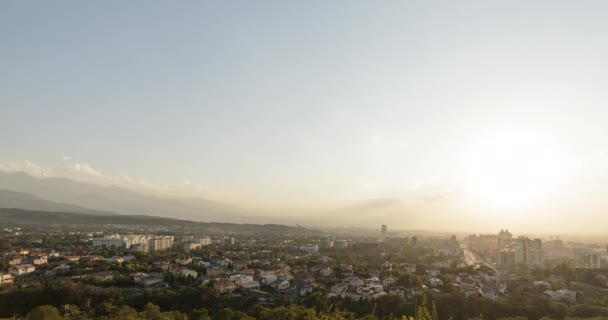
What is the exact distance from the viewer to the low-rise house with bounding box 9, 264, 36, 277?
26.1m

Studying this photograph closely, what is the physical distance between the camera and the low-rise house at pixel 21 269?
2611 centimetres

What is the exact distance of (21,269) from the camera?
2681 centimetres

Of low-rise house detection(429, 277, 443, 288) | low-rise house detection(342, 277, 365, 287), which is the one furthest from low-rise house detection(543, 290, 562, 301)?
low-rise house detection(342, 277, 365, 287)

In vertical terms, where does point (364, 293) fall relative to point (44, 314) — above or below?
below

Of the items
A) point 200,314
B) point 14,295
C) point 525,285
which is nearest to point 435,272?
point 525,285

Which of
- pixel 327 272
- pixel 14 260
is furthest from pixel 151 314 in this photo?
pixel 14 260

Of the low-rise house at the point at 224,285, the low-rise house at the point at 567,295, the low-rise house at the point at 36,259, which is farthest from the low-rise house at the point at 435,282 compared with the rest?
the low-rise house at the point at 36,259

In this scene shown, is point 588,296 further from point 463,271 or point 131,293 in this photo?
point 131,293

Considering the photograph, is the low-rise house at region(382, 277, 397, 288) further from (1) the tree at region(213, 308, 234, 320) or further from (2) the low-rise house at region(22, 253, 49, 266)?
(2) the low-rise house at region(22, 253, 49, 266)

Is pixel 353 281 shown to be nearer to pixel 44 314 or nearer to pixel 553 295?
pixel 553 295

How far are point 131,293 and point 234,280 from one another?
18.1 feet

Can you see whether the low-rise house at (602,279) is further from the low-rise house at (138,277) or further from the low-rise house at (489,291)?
the low-rise house at (138,277)

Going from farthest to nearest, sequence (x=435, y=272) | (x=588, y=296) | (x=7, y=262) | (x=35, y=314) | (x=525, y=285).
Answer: (x=435, y=272) → (x=7, y=262) → (x=525, y=285) → (x=588, y=296) → (x=35, y=314)

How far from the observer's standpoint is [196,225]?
4424 inches
